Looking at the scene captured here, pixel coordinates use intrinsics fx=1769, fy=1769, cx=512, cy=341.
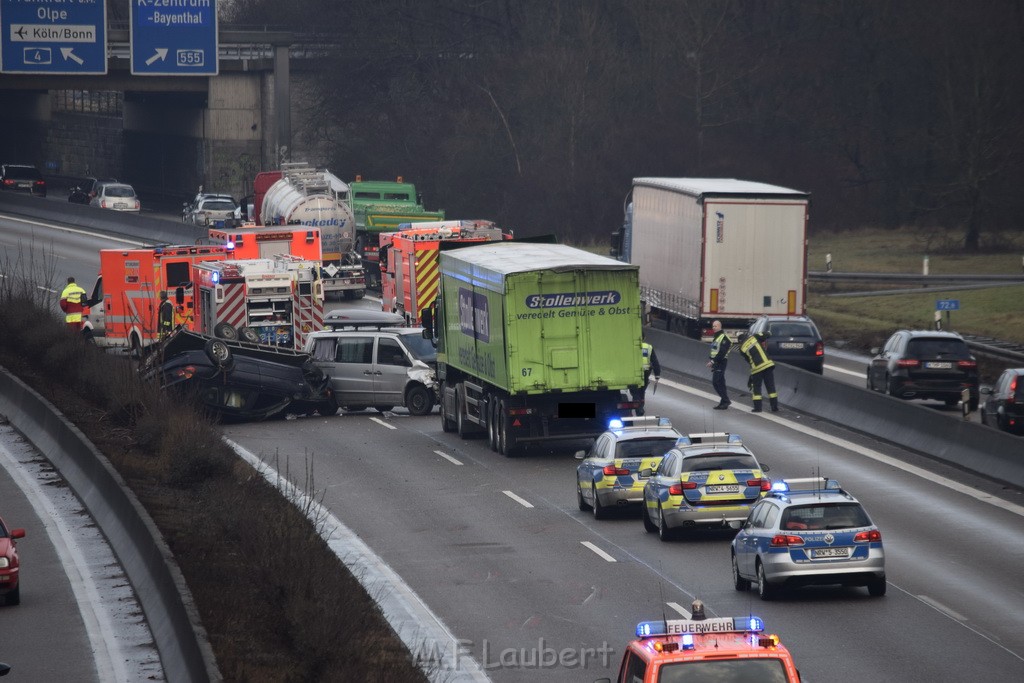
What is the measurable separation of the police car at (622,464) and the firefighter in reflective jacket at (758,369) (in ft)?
29.9

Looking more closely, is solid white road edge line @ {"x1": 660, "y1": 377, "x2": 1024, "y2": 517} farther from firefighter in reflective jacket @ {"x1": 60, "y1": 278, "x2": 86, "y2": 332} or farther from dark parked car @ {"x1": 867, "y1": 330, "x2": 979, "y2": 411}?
firefighter in reflective jacket @ {"x1": 60, "y1": 278, "x2": 86, "y2": 332}

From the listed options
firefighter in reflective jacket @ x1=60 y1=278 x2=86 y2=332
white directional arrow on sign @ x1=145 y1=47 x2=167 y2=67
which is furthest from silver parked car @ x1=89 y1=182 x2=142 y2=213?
firefighter in reflective jacket @ x1=60 y1=278 x2=86 y2=332

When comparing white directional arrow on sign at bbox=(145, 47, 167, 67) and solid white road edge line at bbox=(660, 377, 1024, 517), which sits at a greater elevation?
white directional arrow on sign at bbox=(145, 47, 167, 67)

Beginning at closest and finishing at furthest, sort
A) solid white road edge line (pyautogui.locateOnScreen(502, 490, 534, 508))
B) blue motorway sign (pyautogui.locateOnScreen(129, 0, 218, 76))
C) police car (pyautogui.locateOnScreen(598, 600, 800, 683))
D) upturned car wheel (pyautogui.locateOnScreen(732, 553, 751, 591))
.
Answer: police car (pyautogui.locateOnScreen(598, 600, 800, 683)) < upturned car wheel (pyautogui.locateOnScreen(732, 553, 751, 591)) < solid white road edge line (pyautogui.locateOnScreen(502, 490, 534, 508)) < blue motorway sign (pyautogui.locateOnScreen(129, 0, 218, 76))

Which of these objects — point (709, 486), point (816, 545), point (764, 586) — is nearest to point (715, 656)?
point (816, 545)

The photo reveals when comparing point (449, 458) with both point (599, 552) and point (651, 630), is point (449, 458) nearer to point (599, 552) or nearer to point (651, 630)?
point (599, 552)

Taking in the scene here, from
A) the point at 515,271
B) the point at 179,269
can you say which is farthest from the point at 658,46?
the point at 515,271

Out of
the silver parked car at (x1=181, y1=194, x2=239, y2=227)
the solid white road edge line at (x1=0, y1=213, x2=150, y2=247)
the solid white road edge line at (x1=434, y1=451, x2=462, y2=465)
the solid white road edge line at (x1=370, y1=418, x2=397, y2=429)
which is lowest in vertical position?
the solid white road edge line at (x1=370, y1=418, x2=397, y2=429)

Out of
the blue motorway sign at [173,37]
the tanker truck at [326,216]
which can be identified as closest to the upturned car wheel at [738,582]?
the tanker truck at [326,216]

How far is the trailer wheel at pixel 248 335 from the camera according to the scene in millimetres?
38938

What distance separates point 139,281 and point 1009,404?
22354 millimetres

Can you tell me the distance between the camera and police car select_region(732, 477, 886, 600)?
18.5 meters

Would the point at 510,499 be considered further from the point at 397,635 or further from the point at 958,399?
the point at 958,399

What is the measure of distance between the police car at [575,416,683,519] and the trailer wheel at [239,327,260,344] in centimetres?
1565
